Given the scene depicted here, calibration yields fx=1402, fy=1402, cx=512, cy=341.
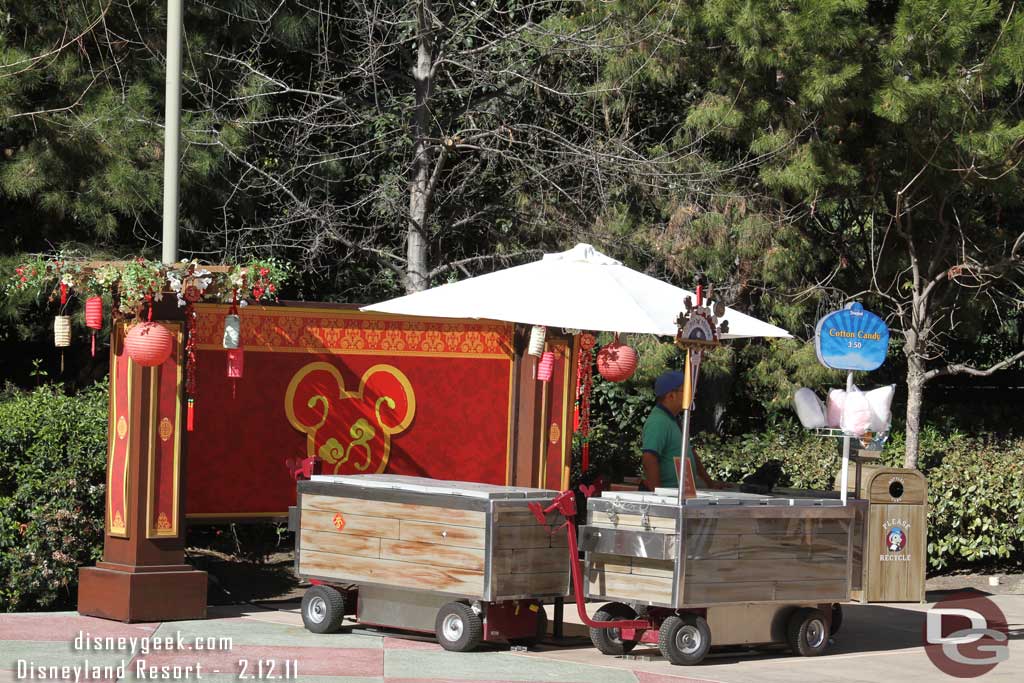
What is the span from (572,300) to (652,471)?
1.24 metres

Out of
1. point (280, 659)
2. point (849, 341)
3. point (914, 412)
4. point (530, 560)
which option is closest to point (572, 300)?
point (530, 560)

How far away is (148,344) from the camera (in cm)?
913

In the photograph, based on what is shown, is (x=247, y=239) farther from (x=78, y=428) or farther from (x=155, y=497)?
(x=155, y=497)

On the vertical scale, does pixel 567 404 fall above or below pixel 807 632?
above

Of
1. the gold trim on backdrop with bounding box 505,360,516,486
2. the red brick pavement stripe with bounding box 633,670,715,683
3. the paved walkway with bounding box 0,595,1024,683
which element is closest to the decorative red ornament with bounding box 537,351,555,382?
the gold trim on backdrop with bounding box 505,360,516,486

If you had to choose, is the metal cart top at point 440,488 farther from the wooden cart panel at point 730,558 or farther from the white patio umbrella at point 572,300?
the white patio umbrella at point 572,300

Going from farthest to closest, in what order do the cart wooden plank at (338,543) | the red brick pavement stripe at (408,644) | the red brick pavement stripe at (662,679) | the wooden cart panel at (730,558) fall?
1. the cart wooden plank at (338,543)
2. the red brick pavement stripe at (408,644)
3. the wooden cart panel at (730,558)
4. the red brick pavement stripe at (662,679)

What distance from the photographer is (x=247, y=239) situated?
14047mm

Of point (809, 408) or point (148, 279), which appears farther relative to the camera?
point (809, 408)

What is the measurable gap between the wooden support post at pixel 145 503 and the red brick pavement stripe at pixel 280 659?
111 centimetres

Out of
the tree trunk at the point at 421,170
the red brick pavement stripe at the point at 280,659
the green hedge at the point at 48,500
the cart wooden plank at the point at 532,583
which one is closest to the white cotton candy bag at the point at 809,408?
the cart wooden plank at the point at 532,583

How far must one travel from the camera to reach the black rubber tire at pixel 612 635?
8.80 m

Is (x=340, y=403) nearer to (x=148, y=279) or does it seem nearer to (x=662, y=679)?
(x=148, y=279)

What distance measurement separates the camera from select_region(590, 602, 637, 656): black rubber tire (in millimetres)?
8805
